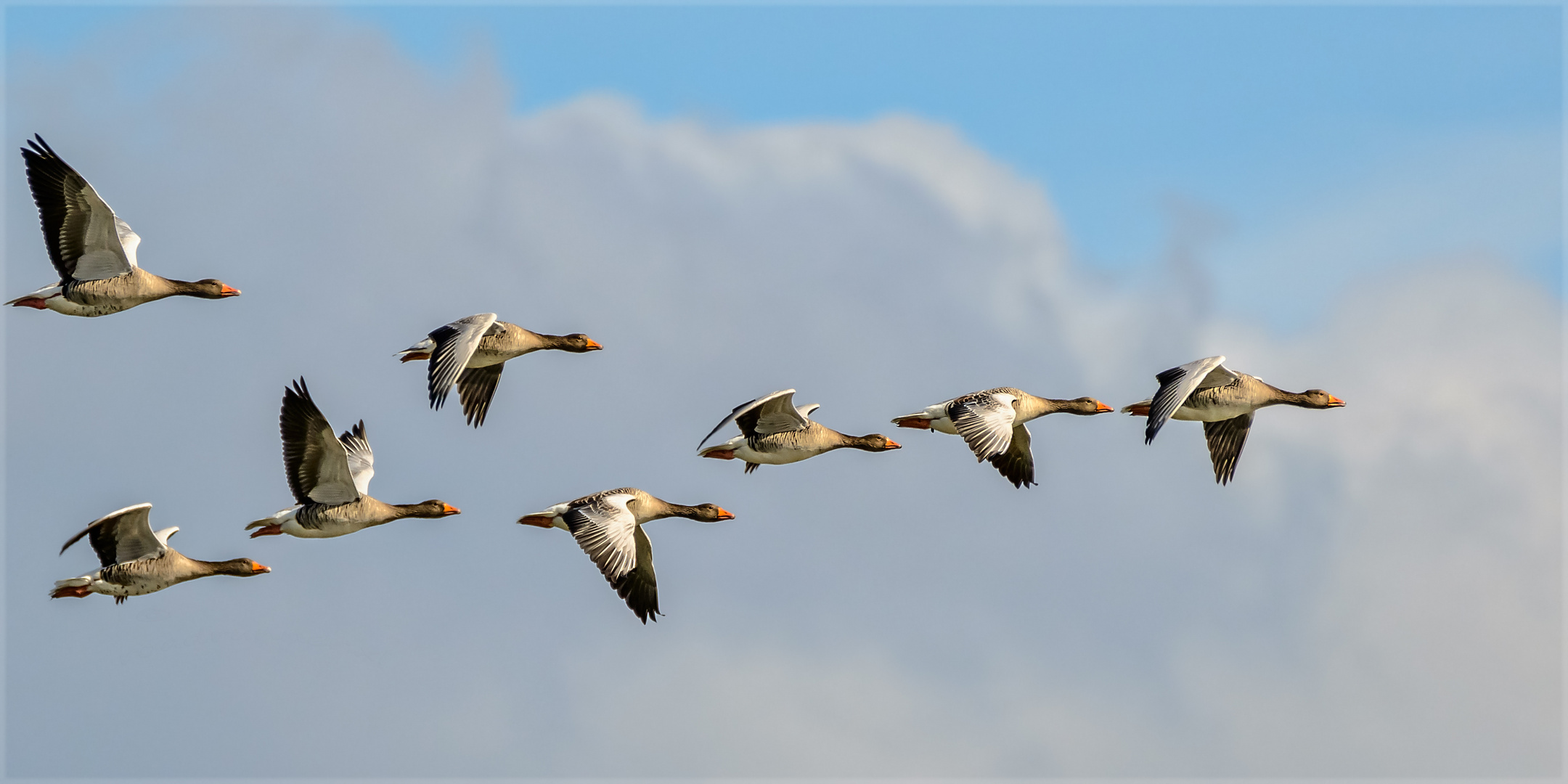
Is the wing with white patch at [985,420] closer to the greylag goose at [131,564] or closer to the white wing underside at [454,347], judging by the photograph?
the white wing underside at [454,347]

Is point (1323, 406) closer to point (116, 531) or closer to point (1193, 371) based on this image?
point (1193, 371)

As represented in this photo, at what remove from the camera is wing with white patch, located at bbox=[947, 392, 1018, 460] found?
92.5 feet

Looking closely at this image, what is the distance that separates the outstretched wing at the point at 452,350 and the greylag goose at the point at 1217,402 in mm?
9607

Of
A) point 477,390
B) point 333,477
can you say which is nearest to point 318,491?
point 333,477

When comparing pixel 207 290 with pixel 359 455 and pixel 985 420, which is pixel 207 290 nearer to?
pixel 359 455

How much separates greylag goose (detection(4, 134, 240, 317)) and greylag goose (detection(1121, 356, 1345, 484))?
586 inches

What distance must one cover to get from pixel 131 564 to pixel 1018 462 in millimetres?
14258

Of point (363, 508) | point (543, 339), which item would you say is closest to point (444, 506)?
point (363, 508)

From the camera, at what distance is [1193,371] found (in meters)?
29.3

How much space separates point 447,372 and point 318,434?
196cm

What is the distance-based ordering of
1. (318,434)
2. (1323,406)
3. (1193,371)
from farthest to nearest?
(1323,406) → (1193,371) → (318,434)

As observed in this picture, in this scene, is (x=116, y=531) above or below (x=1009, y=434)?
below

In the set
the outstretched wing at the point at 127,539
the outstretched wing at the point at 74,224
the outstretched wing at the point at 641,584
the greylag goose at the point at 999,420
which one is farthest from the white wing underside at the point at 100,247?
the greylag goose at the point at 999,420

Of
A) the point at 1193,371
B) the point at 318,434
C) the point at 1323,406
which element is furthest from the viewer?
the point at 1323,406
